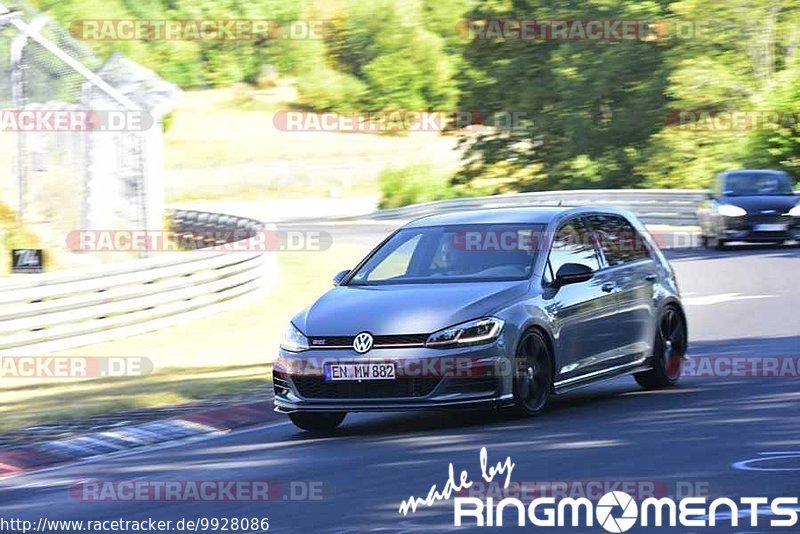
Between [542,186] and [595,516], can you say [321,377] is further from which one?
[542,186]

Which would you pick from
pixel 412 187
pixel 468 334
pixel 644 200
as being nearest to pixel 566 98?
pixel 412 187

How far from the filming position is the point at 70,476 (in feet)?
35.2

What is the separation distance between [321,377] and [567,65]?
47.5 metres

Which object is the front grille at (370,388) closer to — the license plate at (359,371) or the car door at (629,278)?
the license plate at (359,371)

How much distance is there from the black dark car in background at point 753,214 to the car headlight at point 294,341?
69.8ft

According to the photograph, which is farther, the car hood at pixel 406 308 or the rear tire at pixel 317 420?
the rear tire at pixel 317 420

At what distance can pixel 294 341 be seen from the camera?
11.7 m

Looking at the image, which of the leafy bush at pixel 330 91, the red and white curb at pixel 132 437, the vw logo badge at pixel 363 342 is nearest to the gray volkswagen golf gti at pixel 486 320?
the vw logo badge at pixel 363 342

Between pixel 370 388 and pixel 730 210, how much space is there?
2165 cm

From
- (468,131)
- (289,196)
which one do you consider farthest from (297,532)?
(289,196)

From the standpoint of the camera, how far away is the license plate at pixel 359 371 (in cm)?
1122

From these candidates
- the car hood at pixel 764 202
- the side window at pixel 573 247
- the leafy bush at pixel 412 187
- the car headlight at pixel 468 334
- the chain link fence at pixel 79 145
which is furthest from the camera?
the leafy bush at pixel 412 187

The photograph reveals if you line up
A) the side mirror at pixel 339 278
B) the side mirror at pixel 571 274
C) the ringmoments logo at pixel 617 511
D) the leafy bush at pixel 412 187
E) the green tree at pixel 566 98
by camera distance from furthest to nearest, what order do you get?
the leafy bush at pixel 412 187
the green tree at pixel 566 98
the side mirror at pixel 339 278
the side mirror at pixel 571 274
the ringmoments logo at pixel 617 511

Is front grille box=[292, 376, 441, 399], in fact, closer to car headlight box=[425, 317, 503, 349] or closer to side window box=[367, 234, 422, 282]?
car headlight box=[425, 317, 503, 349]
